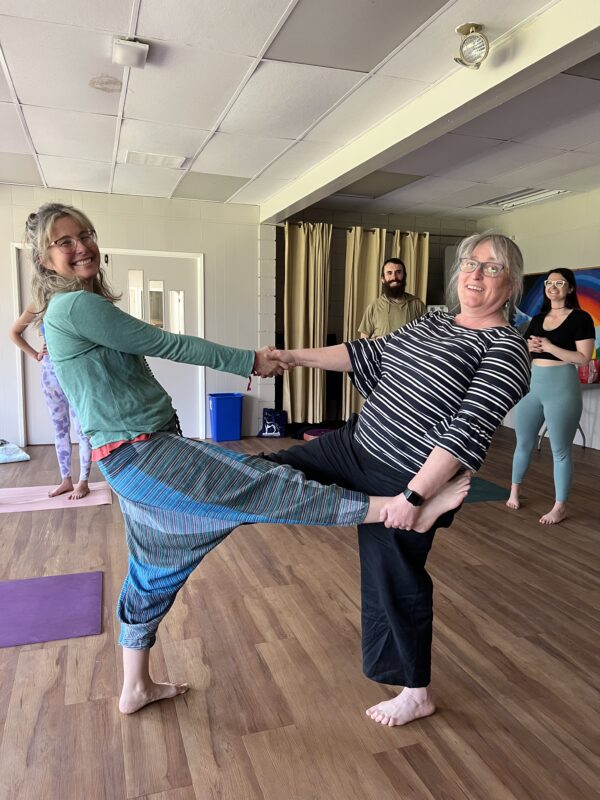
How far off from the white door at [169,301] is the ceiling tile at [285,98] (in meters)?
2.34

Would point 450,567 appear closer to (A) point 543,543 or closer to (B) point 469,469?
(A) point 543,543

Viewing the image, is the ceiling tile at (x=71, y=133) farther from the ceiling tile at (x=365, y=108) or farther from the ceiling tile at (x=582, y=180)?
the ceiling tile at (x=582, y=180)

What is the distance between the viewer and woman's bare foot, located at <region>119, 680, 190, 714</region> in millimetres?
1740

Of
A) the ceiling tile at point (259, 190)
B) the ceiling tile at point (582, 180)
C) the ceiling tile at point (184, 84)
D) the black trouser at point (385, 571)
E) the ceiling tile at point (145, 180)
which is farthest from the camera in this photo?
the ceiling tile at point (259, 190)

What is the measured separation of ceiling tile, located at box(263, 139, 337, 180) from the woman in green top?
2.85 meters

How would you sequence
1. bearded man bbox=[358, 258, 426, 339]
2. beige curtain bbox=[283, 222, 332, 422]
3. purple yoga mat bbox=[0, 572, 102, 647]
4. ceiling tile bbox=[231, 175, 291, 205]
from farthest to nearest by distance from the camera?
beige curtain bbox=[283, 222, 332, 422] → ceiling tile bbox=[231, 175, 291, 205] → bearded man bbox=[358, 258, 426, 339] → purple yoga mat bbox=[0, 572, 102, 647]

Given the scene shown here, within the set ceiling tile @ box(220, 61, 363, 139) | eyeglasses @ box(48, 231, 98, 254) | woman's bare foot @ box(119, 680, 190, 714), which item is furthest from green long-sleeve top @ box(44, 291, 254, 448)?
ceiling tile @ box(220, 61, 363, 139)

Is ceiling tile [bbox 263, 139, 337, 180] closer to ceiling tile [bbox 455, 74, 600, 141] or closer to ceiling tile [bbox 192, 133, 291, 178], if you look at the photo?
ceiling tile [bbox 192, 133, 291, 178]

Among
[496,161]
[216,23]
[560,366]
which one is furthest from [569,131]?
[216,23]

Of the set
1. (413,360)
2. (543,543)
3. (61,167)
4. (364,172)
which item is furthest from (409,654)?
(61,167)

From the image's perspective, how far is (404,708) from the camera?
1.72 meters

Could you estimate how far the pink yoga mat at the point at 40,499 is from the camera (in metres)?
3.69

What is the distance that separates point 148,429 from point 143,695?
884mm

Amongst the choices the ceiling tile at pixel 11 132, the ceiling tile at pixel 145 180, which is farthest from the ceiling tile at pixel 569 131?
the ceiling tile at pixel 11 132
